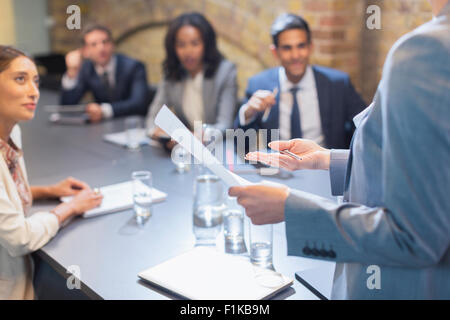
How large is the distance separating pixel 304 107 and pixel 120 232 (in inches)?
53.4

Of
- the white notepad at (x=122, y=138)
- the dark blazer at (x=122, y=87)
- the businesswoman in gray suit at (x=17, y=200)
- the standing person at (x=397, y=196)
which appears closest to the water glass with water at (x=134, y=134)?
the white notepad at (x=122, y=138)

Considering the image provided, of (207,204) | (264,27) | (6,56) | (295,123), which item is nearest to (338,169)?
(207,204)

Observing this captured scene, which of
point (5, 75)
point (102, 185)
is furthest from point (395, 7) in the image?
point (5, 75)

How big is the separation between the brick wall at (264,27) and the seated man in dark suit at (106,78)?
82 cm

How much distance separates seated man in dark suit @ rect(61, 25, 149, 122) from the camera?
11.8 feet

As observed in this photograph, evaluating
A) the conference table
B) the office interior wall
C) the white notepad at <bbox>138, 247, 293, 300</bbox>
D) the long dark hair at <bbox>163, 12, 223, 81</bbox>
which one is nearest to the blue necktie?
the conference table

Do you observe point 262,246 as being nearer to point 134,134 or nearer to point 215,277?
point 215,277

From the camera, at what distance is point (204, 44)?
119 inches

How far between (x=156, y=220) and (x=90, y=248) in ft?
0.86

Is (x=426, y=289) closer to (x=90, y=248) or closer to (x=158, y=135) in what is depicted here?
(x=90, y=248)

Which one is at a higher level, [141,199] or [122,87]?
[122,87]

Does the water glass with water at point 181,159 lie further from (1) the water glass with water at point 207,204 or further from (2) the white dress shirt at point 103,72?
(2) the white dress shirt at point 103,72

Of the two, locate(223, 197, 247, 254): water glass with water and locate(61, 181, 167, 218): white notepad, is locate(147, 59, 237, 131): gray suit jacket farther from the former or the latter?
locate(223, 197, 247, 254): water glass with water

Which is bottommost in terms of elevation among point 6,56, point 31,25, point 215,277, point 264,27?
point 215,277
